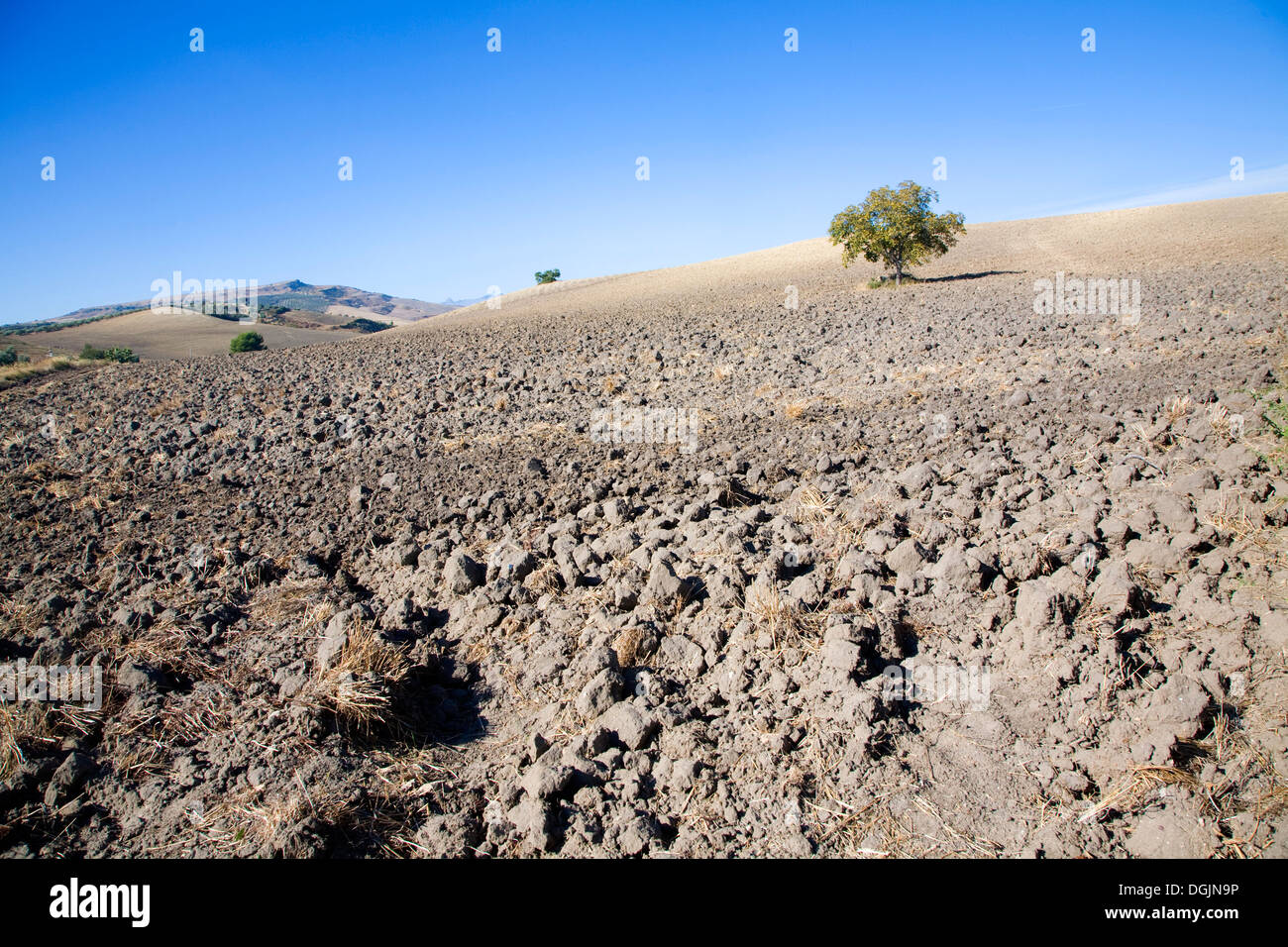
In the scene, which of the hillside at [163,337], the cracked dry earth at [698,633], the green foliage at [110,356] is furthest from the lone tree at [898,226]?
the green foliage at [110,356]

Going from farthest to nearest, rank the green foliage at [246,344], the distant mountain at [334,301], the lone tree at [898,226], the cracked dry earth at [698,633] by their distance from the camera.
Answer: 1. the distant mountain at [334,301]
2. the green foliage at [246,344]
3. the lone tree at [898,226]
4. the cracked dry earth at [698,633]

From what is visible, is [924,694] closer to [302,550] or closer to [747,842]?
[747,842]

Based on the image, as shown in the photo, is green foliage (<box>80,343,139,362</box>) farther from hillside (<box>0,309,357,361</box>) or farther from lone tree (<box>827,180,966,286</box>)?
lone tree (<box>827,180,966,286</box>)

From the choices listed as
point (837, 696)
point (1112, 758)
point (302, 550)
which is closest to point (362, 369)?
point (302, 550)

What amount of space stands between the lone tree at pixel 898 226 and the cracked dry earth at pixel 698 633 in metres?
14.9

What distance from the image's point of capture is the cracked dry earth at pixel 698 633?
2.68m

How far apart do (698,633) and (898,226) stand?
21.7m

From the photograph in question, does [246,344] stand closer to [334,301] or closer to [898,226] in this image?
[898,226]

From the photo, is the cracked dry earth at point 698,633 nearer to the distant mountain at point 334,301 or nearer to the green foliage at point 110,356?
the green foliage at point 110,356

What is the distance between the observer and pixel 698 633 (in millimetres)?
3773

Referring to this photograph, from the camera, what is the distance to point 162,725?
341cm

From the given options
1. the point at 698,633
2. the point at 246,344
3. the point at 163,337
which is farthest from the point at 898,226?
the point at 163,337

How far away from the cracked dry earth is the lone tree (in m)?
14.9

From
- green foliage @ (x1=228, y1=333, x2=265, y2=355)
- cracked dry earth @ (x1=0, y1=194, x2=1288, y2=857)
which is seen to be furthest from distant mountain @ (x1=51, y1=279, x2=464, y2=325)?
cracked dry earth @ (x1=0, y1=194, x2=1288, y2=857)
